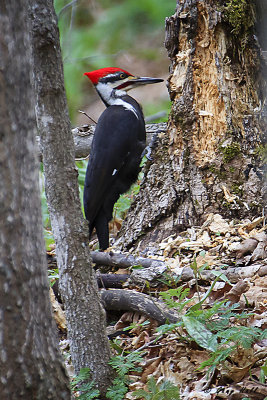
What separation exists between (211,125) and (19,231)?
1.95 metres

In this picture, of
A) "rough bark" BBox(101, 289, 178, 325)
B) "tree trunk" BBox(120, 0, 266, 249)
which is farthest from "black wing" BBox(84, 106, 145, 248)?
"rough bark" BBox(101, 289, 178, 325)

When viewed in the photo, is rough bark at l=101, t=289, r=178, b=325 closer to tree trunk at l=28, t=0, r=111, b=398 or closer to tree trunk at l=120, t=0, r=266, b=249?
tree trunk at l=28, t=0, r=111, b=398

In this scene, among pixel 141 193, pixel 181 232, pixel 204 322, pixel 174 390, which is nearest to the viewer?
pixel 174 390

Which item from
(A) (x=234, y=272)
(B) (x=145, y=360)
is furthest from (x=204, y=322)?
(A) (x=234, y=272)

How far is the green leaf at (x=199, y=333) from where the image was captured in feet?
5.33

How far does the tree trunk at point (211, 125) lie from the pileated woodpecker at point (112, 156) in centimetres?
66

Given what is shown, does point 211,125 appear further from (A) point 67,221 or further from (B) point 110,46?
(B) point 110,46

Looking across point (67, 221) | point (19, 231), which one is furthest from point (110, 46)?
point (19, 231)

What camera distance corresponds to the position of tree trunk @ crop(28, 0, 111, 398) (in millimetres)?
1598

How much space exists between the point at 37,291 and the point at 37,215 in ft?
0.54

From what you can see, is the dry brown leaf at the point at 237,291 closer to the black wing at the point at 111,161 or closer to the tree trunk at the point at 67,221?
the tree trunk at the point at 67,221

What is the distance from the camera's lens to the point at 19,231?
1109 millimetres

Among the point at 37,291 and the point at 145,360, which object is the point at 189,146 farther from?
the point at 37,291

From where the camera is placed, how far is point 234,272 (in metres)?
2.28
